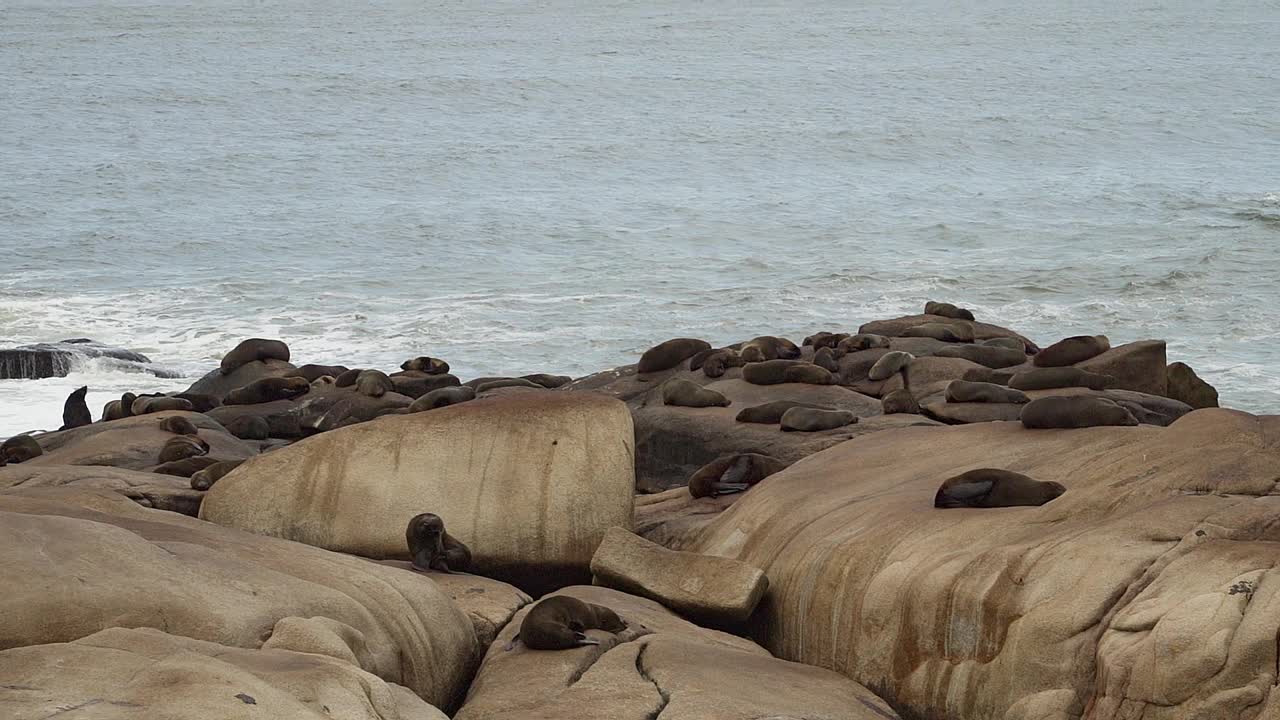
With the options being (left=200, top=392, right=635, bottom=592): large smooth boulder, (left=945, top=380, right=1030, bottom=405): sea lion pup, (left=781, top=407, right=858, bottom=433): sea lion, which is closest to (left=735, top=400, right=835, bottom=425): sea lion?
(left=781, top=407, right=858, bottom=433): sea lion

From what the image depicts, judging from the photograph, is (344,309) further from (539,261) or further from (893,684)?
(893,684)

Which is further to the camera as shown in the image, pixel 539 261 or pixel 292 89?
pixel 292 89

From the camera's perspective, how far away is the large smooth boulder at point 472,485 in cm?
843

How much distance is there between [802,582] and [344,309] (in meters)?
18.7

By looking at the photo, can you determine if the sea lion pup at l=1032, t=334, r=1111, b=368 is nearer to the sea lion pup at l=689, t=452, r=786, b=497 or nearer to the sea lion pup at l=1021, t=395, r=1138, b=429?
the sea lion pup at l=689, t=452, r=786, b=497

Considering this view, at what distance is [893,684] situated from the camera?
21.7 ft

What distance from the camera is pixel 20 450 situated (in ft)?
37.8

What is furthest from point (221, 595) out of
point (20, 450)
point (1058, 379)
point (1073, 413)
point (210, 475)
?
point (1058, 379)

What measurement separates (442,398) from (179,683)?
301 inches

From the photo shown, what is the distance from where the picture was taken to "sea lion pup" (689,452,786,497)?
9.38 metres

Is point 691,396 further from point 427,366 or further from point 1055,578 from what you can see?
point 1055,578

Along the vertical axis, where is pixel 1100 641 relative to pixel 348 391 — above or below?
above

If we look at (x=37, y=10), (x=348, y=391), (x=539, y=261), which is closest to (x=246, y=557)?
(x=348, y=391)

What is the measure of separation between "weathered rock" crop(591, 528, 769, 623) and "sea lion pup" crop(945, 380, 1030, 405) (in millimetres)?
3314
